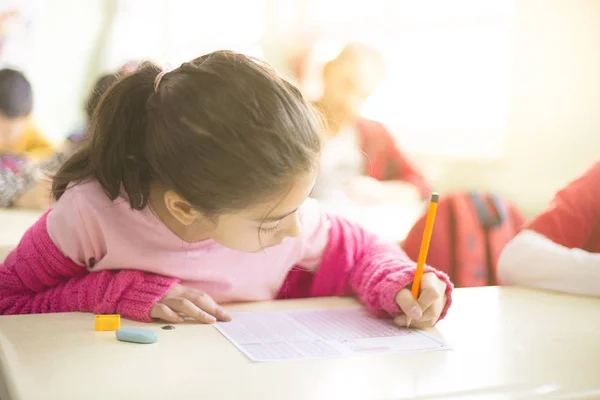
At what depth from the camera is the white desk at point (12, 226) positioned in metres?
1.42

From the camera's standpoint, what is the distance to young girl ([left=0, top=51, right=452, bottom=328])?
877mm

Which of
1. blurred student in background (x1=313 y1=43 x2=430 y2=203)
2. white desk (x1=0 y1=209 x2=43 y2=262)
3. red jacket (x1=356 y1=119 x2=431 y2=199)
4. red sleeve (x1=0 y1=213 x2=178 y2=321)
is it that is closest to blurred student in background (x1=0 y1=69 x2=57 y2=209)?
white desk (x1=0 y1=209 x2=43 y2=262)

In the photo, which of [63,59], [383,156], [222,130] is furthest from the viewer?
[63,59]

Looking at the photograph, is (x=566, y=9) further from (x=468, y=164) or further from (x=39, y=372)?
(x=39, y=372)

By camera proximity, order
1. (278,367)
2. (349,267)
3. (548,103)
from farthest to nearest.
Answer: (548,103), (349,267), (278,367)

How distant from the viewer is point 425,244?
95 cm

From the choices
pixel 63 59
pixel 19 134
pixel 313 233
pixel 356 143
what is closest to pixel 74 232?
pixel 313 233

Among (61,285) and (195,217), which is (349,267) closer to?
(195,217)

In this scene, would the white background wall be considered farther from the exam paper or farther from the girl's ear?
the girl's ear

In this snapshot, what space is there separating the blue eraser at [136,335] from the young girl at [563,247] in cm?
61

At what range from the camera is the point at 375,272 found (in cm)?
106

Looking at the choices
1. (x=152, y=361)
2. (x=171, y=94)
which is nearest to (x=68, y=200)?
(x=171, y=94)

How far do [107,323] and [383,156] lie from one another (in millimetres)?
1786

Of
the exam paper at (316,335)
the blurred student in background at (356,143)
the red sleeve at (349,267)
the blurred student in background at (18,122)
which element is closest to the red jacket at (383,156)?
the blurred student in background at (356,143)
